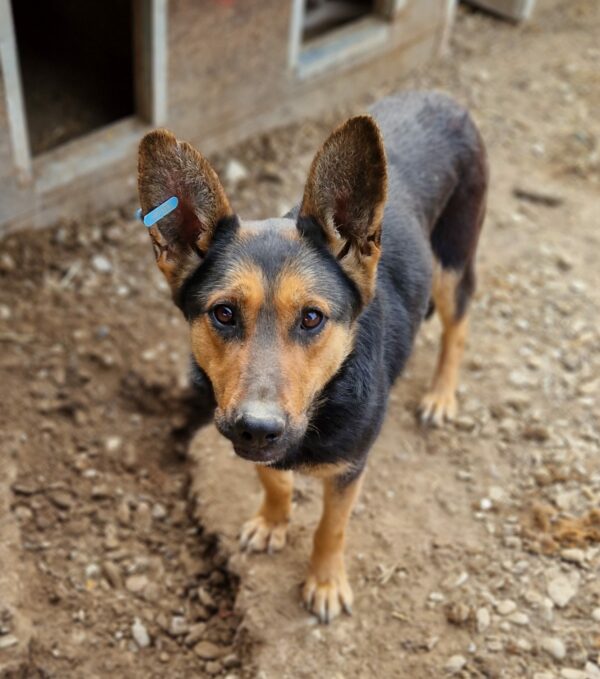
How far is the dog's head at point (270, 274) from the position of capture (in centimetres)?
321

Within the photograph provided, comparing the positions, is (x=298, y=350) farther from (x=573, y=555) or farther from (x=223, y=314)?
(x=573, y=555)

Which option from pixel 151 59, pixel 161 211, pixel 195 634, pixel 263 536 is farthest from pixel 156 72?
pixel 195 634

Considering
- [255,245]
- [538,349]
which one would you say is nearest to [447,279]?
[538,349]

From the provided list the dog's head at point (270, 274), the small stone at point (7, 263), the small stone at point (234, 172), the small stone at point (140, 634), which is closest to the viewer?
the dog's head at point (270, 274)

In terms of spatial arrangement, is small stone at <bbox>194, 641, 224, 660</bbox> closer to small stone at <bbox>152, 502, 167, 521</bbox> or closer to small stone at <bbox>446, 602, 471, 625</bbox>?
small stone at <bbox>152, 502, 167, 521</bbox>

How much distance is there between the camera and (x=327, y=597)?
4.46 m

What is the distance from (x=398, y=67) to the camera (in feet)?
29.3

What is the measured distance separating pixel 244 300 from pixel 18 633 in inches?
89.8

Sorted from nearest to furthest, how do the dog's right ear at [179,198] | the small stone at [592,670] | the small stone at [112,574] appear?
the dog's right ear at [179,198], the small stone at [592,670], the small stone at [112,574]

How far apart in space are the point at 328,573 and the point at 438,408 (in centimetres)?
154

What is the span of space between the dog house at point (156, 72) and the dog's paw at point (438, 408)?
3.20 metres

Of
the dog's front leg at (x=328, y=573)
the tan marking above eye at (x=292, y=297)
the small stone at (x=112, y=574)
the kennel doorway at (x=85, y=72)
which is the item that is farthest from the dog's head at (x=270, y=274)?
the kennel doorway at (x=85, y=72)

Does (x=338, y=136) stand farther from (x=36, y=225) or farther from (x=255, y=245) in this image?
(x=36, y=225)

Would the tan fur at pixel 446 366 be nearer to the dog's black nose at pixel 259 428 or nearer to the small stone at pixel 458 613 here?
the small stone at pixel 458 613
